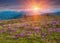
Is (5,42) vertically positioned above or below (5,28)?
below

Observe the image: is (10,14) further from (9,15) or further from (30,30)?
(30,30)

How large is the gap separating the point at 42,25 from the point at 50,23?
0.77ft

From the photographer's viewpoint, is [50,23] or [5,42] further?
[50,23]

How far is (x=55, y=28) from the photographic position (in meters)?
3.37

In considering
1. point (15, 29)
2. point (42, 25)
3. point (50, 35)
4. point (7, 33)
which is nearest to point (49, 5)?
point (42, 25)

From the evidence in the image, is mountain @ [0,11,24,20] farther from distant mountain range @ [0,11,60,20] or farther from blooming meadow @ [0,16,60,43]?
blooming meadow @ [0,16,60,43]

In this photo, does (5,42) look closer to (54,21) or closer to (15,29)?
(15,29)

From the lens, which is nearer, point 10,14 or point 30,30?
point 30,30

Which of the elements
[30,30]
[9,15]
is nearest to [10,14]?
[9,15]

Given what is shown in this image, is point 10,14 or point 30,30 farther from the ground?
point 10,14

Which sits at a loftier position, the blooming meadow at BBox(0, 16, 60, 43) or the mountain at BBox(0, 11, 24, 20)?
the mountain at BBox(0, 11, 24, 20)

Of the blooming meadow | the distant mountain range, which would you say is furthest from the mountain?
Answer: the blooming meadow

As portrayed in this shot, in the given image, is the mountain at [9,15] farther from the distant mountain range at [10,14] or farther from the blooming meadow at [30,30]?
the blooming meadow at [30,30]

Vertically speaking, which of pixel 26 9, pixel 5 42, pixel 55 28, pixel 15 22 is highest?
pixel 26 9
